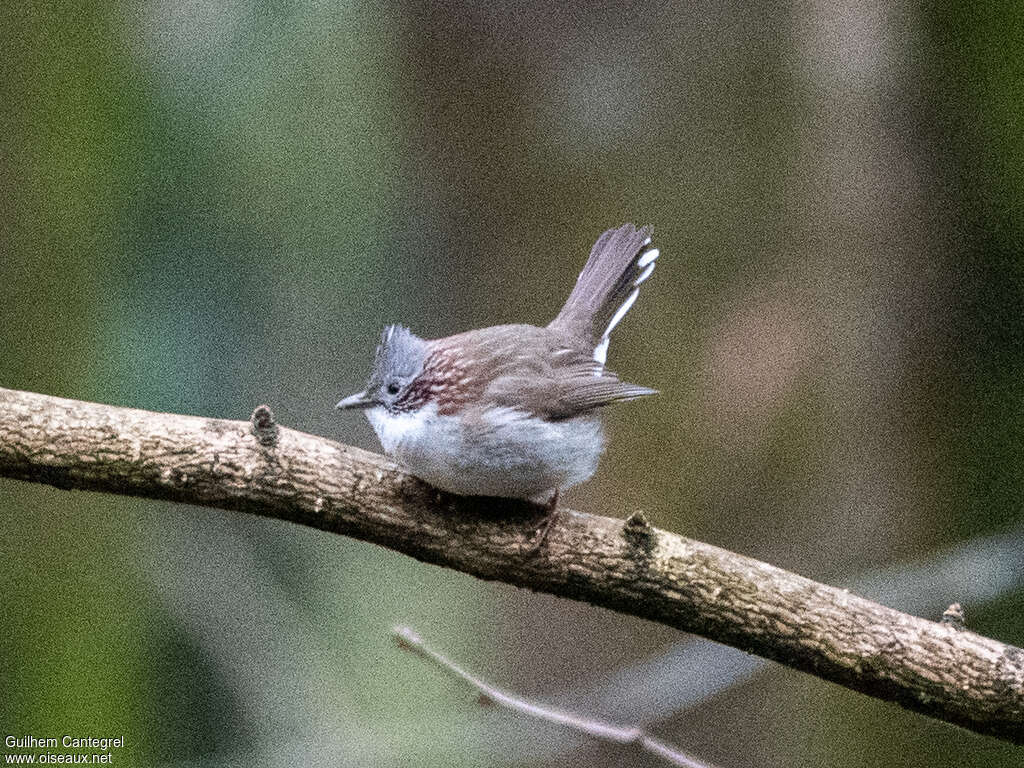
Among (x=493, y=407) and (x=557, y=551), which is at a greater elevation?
(x=493, y=407)

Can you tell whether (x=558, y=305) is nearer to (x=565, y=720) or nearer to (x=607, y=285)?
(x=607, y=285)

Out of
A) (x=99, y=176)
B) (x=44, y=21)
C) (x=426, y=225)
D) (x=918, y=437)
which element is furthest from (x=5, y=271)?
(x=918, y=437)

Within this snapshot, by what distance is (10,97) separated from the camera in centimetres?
507

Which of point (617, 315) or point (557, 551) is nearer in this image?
point (557, 551)

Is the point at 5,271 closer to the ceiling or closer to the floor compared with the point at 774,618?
closer to the ceiling

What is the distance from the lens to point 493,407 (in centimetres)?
311

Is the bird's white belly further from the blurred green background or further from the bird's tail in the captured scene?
the blurred green background

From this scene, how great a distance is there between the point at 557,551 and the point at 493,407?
0.47 meters

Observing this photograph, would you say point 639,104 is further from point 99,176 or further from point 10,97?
point 10,97

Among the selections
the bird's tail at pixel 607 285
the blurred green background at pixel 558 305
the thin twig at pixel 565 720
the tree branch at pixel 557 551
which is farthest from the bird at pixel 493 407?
the blurred green background at pixel 558 305

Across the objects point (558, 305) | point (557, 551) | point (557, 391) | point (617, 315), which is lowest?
point (557, 551)

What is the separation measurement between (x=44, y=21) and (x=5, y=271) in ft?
4.01

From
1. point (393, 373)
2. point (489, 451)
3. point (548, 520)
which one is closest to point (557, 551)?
point (548, 520)

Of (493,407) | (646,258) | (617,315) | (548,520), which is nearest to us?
(548,520)
